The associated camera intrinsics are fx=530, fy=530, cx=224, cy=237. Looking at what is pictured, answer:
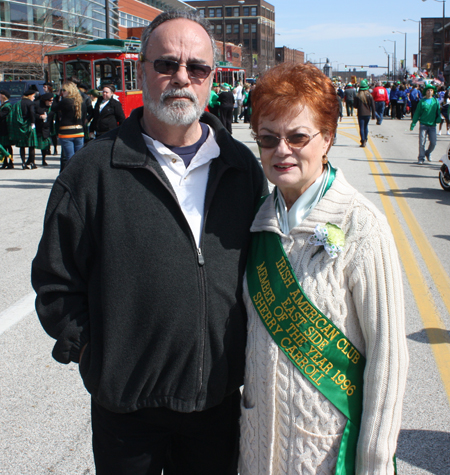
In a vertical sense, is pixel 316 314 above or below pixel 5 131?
below

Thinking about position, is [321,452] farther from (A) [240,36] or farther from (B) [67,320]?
(A) [240,36]

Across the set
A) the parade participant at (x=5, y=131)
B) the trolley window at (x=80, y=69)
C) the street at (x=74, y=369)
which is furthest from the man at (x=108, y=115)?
the trolley window at (x=80, y=69)

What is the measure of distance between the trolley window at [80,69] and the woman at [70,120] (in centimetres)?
1085

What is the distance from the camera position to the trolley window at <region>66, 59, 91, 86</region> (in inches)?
819

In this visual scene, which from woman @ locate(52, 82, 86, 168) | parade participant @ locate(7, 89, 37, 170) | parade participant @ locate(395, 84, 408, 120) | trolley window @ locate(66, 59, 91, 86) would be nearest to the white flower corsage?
woman @ locate(52, 82, 86, 168)

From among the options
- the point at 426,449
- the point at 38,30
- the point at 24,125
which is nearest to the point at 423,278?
the point at 426,449

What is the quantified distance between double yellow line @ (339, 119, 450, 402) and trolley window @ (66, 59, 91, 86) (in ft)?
48.0

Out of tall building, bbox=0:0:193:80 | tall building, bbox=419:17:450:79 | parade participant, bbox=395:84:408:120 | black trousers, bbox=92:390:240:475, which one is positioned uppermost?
tall building, bbox=419:17:450:79

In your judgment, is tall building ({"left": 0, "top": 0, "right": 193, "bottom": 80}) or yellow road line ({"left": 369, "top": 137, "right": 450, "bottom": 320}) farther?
tall building ({"left": 0, "top": 0, "right": 193, "bottom": 80})

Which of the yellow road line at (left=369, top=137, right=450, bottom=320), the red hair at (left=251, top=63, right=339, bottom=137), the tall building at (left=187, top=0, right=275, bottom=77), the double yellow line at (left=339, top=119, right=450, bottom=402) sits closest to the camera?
the red hair at (left=251, top=63, right=339, bottom=137)

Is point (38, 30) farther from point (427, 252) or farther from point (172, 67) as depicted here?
point (172, 67)

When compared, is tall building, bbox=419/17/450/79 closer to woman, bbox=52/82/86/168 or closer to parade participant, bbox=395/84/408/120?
parade participant, bbox=395/84/408/120

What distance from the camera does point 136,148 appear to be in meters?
1.91

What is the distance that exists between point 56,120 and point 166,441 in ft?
40.0
